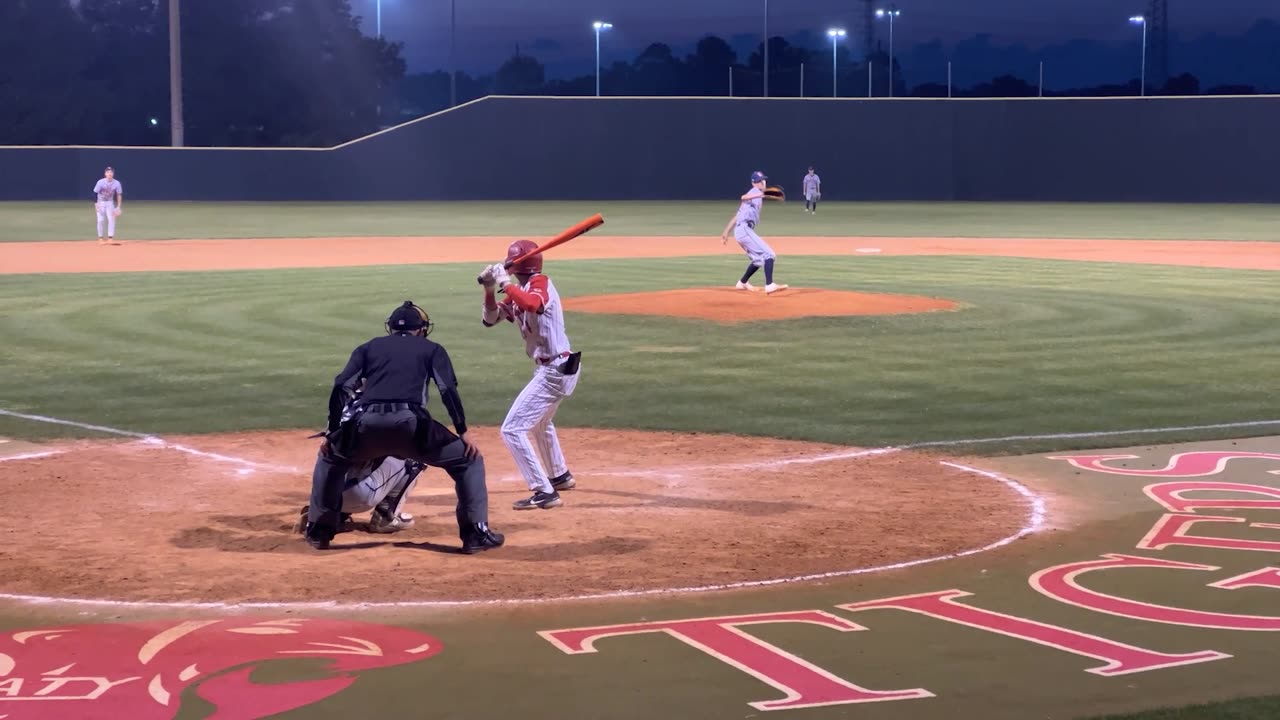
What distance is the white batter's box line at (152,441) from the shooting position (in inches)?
428

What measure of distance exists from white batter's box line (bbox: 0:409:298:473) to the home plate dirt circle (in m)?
0.05

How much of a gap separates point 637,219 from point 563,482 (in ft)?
137

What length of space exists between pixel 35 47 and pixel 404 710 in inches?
3008

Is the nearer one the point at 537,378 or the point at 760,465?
the point at 537,378

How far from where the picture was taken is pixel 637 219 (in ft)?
168

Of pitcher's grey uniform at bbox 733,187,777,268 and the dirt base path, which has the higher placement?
pitcher's grey uniform at bbox 733,187,777,268

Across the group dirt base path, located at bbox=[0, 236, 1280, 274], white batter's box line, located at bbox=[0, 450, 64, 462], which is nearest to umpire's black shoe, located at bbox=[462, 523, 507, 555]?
white batter's box line, located at bbox=[0, 450, 64, 462]

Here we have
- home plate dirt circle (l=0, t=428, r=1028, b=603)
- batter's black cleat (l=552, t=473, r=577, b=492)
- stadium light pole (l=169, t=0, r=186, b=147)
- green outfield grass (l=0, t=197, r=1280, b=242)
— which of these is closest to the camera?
home plate dirt circle (l=0, t=428, r=1028, b=603)

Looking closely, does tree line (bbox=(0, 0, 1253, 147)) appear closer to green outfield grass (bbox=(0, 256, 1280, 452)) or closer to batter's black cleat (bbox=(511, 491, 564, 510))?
green outfield grass (bbox=(0, 256, 1280, 452))

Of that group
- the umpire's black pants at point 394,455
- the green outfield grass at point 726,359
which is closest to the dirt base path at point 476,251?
the green outfield grass at point 726,359

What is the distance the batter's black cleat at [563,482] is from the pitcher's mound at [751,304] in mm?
A: 10508

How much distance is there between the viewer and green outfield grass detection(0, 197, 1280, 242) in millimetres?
42562

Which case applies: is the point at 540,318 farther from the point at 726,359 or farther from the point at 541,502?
the point at 726,359

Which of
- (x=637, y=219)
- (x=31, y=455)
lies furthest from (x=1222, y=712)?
(x=637, y=219)
